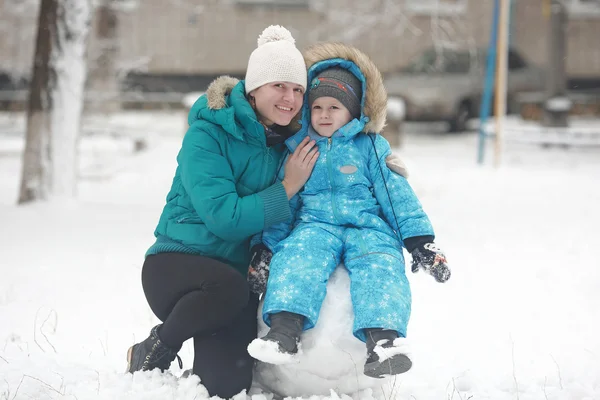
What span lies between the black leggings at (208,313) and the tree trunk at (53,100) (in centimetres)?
426

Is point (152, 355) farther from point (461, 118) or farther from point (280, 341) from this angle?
point (461, 118)

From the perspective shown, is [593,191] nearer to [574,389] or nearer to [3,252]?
[574,389]

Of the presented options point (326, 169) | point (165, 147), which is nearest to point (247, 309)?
point (326, 169)

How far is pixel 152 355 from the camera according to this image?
10.2ft

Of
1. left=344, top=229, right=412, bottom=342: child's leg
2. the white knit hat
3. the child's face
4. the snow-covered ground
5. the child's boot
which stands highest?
the white knit hat

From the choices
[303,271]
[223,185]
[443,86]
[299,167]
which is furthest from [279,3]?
[303,271]

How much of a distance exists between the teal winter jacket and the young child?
0.16 meters

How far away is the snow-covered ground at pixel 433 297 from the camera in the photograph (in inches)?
132

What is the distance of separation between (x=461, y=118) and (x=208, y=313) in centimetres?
1346

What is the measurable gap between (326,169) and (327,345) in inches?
30.3

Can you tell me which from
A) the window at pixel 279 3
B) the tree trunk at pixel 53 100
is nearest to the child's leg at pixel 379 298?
the tree trunk at pixel 53 100

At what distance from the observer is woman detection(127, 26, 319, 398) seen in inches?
117

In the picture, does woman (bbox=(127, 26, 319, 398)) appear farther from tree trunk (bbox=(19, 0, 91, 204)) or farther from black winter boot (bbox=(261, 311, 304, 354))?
tree trunk (bbox=(19, 0, 91, 204))

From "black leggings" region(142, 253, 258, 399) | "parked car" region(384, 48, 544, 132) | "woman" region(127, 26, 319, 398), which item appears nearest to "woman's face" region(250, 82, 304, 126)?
"woman" region(127, 26, 319, 398)
